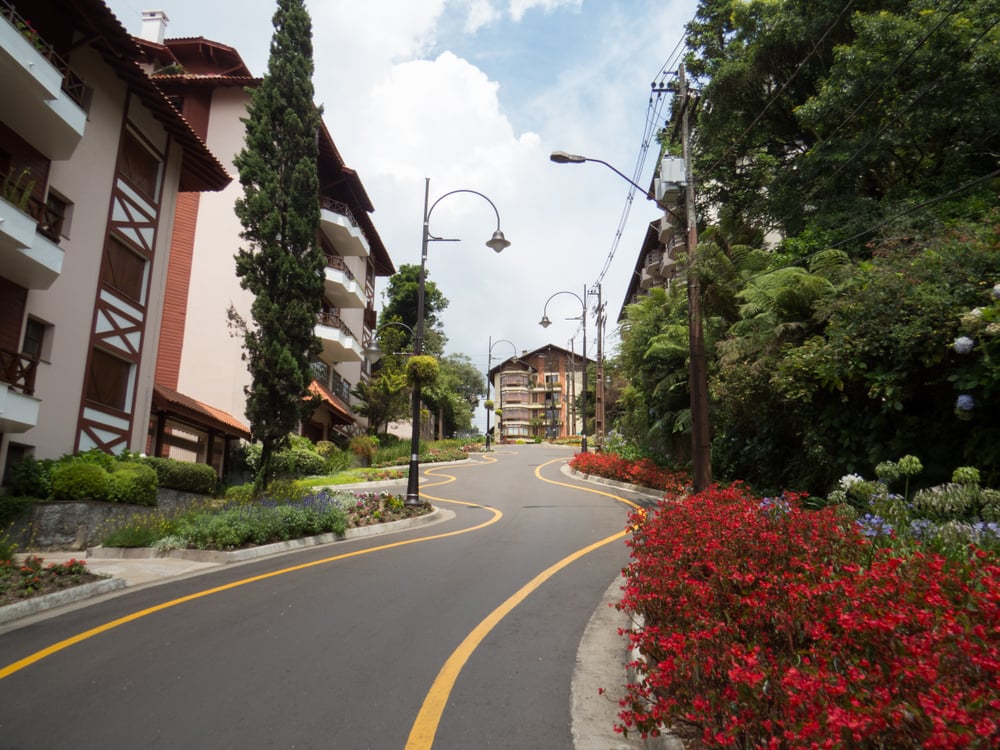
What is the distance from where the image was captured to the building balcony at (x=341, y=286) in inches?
1228

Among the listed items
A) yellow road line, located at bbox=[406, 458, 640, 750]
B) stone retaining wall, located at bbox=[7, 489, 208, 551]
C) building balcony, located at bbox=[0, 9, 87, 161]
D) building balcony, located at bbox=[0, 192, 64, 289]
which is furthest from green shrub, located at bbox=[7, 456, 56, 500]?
yellow road line, located at bbox=[406, 458, 640, 750]

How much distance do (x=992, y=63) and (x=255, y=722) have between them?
18846 mm

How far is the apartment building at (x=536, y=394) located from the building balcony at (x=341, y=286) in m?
71.1

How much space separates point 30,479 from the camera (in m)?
12.4

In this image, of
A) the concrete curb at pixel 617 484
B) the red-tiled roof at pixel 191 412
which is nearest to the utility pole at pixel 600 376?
the concrete curb at pixel 617 484

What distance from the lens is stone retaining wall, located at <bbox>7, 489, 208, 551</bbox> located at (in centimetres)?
1179

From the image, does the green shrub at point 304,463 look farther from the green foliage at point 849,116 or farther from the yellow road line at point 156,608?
the green foliage at point 849,116

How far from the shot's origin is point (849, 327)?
10.8 meters

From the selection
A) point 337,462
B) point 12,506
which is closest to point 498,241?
point 12,506

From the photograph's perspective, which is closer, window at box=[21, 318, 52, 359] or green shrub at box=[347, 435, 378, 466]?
window at box=[21, 318, 52, 359]

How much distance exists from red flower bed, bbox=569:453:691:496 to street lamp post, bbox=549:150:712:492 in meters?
5.87

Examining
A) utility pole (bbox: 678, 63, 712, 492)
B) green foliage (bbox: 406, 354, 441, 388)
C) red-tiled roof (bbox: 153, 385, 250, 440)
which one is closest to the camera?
utility pole (bbox: 678, 63, 712, 492)

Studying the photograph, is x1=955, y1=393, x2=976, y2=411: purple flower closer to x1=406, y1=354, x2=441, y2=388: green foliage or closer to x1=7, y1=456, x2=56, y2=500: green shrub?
x1=406, y1=354, x2=441, y2=388: green foliage

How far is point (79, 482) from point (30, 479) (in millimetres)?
814
